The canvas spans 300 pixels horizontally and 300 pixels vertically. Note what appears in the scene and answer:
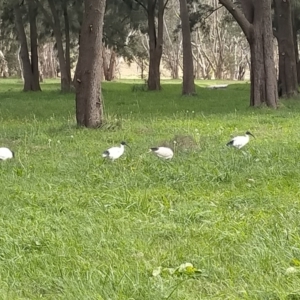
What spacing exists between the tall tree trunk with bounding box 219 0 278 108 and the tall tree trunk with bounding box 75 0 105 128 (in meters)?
4.74

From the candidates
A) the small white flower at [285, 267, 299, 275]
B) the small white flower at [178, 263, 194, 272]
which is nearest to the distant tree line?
the small white flower at [178, 263, 194, 272]

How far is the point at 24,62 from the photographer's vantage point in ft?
85.3

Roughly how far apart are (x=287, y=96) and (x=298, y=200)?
14.1 metres

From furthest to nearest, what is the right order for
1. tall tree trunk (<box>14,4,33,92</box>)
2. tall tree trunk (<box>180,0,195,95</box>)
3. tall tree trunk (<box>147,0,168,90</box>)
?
tall tree trunk (<box>14,4,33,92</box>) < tall tree trunk (<box>147,0,168,90</box>) < tall tree trunk (<box>180,0,195,95</box>)

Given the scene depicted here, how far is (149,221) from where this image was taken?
4.86 meters

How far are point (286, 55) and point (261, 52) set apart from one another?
4715 millimetres

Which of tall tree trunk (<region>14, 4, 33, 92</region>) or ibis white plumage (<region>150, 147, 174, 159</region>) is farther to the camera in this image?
tall tree trunk (<region>14, 4, 33, 92</region>)

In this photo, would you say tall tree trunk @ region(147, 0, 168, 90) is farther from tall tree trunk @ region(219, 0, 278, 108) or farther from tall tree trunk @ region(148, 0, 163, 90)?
tall tree trunk @ region(219, 0, 278, 108)

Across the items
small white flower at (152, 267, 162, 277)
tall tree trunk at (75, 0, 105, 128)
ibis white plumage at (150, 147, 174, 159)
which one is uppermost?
tall tree trunk at (75, 0, 105, 128)

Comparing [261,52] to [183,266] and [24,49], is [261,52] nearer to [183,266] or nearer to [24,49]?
[183,266]

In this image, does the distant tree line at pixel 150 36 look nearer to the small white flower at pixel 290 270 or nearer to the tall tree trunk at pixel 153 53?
the tall tree trunk at pixel 153 53

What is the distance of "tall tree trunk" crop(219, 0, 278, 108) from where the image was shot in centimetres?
1453

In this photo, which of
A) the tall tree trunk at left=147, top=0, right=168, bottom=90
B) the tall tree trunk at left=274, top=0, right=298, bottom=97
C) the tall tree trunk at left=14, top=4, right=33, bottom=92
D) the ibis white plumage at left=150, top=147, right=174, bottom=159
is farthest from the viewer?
the tall tree trunk at left=14, top=4, right=33, bottom=92

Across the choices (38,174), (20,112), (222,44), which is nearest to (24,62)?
Result: (20,112)
